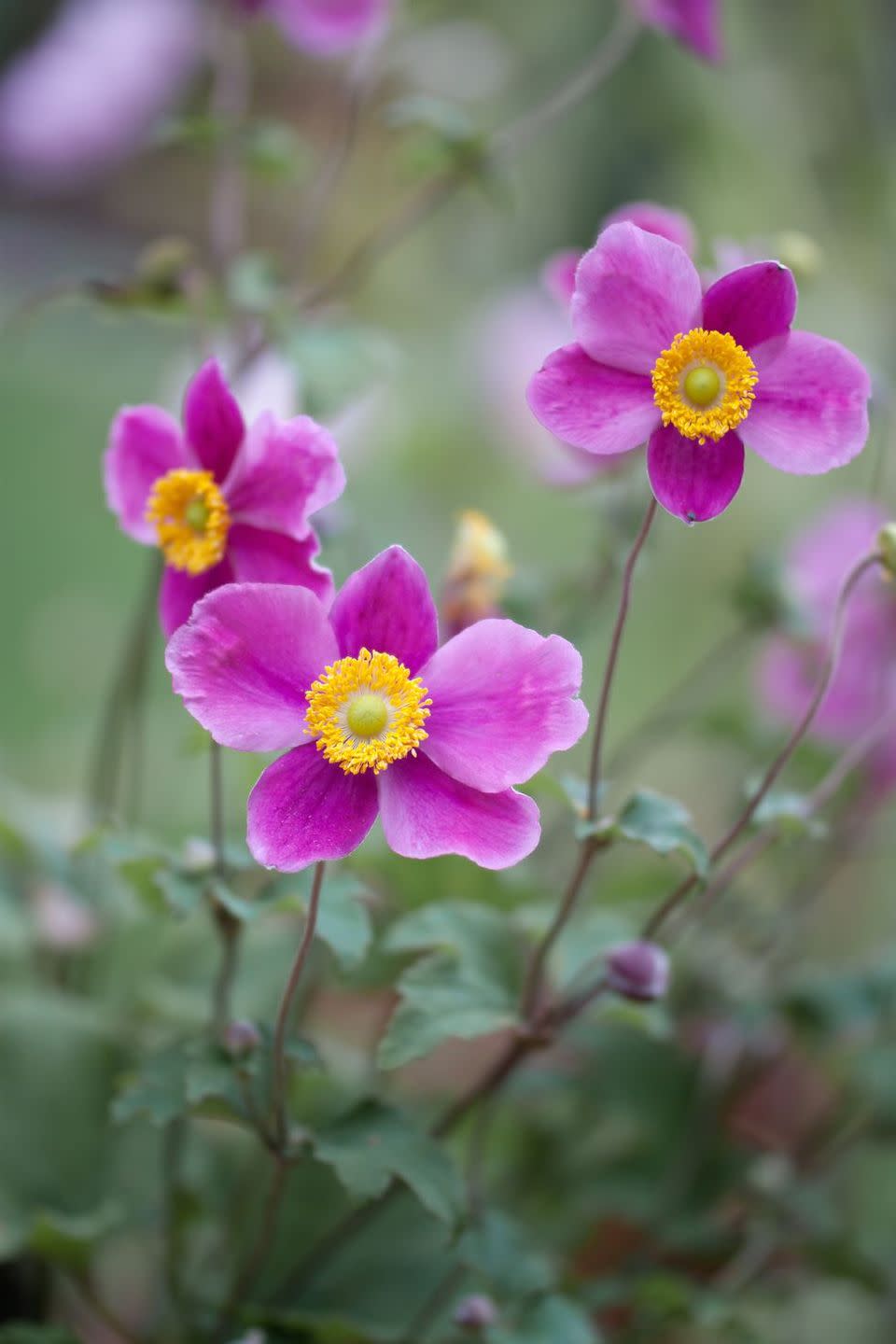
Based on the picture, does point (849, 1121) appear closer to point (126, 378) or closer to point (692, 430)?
point (692, 430)

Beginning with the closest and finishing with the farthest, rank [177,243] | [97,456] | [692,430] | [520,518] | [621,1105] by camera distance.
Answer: [692,430] → [177,243] → [621,1105] → [520,518] → [97,456]

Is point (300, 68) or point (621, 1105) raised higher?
point (300, 68)

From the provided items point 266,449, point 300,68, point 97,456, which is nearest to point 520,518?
point 97,456

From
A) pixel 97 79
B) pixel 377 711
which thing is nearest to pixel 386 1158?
pixel 377 711

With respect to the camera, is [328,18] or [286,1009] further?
[328,18]

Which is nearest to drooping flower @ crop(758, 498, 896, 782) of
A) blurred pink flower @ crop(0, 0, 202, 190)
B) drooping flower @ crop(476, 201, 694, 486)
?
drooping flower @ crop(476, 201, 694, 486)

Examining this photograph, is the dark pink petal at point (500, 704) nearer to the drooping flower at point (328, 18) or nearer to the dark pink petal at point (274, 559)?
the dark pink petal at point (274, 559)

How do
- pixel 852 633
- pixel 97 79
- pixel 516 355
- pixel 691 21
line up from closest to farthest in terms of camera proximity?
pixel 691 21 → pixel 852 633 → pixel 516 355 → pixel 97 79

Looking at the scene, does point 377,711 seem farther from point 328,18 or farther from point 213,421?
point 328,18
